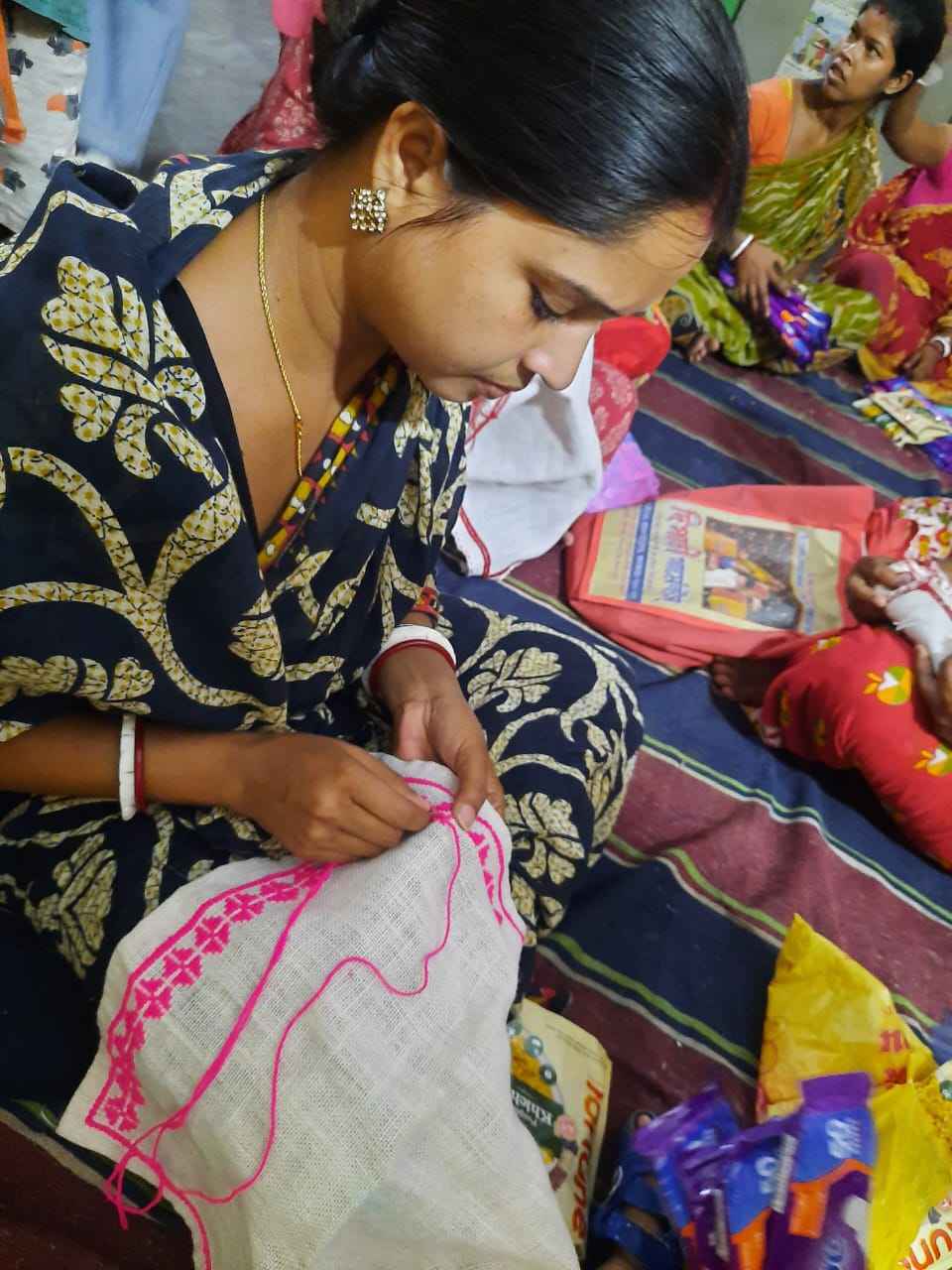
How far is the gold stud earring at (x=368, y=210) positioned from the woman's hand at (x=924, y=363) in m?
2.54

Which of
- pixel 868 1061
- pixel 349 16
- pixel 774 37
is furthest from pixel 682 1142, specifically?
pixel 774 37

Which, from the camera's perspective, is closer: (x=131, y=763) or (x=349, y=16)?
(x=349, y=16)

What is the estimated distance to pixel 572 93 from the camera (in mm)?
587

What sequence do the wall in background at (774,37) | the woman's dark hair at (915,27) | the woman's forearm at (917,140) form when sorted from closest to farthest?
the woman's dark hair at (915,27)
the woman's forearm at (917,140)
the wall in background at (774,37)

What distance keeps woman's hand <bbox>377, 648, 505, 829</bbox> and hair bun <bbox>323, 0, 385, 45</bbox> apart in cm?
55

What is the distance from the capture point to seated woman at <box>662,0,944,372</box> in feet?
7.12

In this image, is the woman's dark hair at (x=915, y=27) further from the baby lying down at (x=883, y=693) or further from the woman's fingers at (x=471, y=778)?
the woman's fingers at (x=471, y=778)

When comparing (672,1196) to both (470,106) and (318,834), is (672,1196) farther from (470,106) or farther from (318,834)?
(470,106)

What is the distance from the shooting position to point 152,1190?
858 mm

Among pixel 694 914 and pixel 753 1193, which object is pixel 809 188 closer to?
pixel 694 914

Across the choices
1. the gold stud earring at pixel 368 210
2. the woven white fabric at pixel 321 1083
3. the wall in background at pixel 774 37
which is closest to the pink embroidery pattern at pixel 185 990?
the woven white fabric at pixel 321 1083

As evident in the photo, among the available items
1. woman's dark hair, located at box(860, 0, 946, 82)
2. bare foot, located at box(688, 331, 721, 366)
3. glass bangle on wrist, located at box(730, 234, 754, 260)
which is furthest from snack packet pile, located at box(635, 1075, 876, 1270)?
woman's dark hair, located at box(860, 0, 946, 82)

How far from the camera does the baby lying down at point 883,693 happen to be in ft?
4.68

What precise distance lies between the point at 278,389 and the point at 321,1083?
514mm
